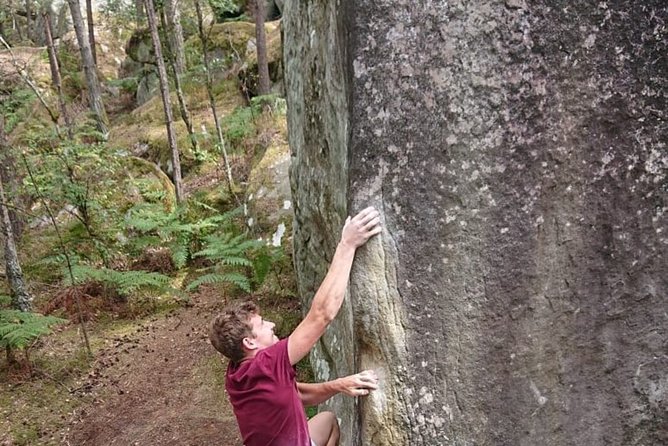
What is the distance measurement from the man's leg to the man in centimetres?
35

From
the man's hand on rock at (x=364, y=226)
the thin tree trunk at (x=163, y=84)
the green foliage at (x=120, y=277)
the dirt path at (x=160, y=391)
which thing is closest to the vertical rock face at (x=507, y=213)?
the man's hand on rock at (x=364, y=226)

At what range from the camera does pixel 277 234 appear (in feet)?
25.9

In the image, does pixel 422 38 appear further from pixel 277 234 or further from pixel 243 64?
pixel 243 64

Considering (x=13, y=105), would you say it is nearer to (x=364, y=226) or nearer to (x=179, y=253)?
(x=179, y=253)

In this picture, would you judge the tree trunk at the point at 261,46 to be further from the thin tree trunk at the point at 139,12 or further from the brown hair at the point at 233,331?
the brown hair at the point at 233,331

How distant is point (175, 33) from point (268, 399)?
12.8 metres

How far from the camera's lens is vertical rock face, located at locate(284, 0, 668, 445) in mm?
2629

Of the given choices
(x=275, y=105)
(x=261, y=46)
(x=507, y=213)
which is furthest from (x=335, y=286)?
(x=261, y=46)

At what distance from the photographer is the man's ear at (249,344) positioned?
3.07 metres

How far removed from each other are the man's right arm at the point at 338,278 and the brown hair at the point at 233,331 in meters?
0.41

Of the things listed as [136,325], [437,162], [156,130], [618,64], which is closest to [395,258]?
[437,162]

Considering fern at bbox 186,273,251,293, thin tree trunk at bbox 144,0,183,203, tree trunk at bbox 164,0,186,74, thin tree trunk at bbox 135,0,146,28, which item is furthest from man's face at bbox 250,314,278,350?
thin tree trunk at bbox 135,0,146,28

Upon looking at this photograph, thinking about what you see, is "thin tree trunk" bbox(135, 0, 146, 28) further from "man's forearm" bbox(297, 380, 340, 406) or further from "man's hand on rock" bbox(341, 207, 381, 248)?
"man's hand on rock" bbox(341, 207, 381, 248)

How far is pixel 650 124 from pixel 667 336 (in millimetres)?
1130
